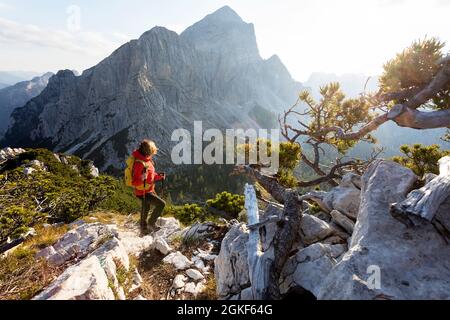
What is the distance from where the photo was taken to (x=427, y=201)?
15.6 feet

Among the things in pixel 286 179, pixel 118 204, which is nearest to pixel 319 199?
pixel 286 179

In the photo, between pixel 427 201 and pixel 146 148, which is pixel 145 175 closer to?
pixel 146 148

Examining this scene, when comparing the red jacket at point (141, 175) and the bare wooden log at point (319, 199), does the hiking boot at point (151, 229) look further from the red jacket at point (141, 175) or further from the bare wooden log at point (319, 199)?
the bare wooden log at point (319, 199)

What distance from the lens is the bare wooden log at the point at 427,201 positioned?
4.68 m

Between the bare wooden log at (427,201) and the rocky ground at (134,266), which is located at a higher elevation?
the bare wooden log at (427,201)

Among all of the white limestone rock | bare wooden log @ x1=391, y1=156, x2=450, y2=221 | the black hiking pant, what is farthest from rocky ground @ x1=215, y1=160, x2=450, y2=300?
the black hiking pant

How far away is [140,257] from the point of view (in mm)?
8680

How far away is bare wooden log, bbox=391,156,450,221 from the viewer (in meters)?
4.68

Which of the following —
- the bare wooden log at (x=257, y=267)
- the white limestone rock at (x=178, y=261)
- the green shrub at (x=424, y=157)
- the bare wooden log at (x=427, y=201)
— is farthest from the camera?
the green shrub at (x=424, y=157)

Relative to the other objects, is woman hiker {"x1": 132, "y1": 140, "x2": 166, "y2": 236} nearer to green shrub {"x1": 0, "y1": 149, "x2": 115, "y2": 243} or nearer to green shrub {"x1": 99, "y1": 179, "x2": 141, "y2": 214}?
green shrub {"x1": 0, "y1": 149, "x2": 115, "y2": 243}

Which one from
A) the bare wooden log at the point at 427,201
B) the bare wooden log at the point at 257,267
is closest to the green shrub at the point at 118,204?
the bare wooden log at the point at 257,267

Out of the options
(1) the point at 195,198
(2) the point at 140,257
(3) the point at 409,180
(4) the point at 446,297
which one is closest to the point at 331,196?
(3) the point at 409,180
